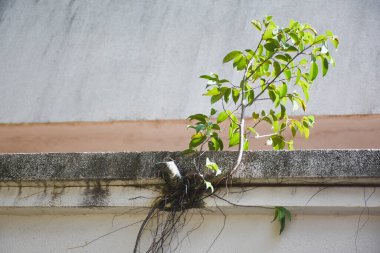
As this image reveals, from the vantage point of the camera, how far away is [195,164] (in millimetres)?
2627

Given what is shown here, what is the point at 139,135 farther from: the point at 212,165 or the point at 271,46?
the point at 212,165

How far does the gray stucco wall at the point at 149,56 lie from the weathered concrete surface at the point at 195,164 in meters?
2.07

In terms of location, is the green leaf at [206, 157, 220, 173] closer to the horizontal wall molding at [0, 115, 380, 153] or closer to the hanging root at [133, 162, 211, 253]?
the hanging root at [133, 162, 211, 253]

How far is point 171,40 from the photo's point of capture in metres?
5.14

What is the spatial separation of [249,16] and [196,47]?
1.64 feet

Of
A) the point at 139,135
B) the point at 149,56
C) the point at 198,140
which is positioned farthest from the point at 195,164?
the point at 149,56

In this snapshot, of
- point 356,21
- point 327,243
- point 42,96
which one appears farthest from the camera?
point 42,96

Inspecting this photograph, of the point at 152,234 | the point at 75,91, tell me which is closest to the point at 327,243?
the point at 152,234

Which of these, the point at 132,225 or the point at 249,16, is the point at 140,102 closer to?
the point at 249,16

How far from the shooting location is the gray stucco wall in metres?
4.73

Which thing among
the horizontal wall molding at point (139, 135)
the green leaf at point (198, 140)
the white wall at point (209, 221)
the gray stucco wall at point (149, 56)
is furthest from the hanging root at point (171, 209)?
the gray stucco wall at point (149, 56)

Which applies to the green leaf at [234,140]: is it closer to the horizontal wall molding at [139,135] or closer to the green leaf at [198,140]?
the green leaf at [198,140]

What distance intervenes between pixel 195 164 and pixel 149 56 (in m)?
2.61

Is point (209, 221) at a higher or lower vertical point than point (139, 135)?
lower
